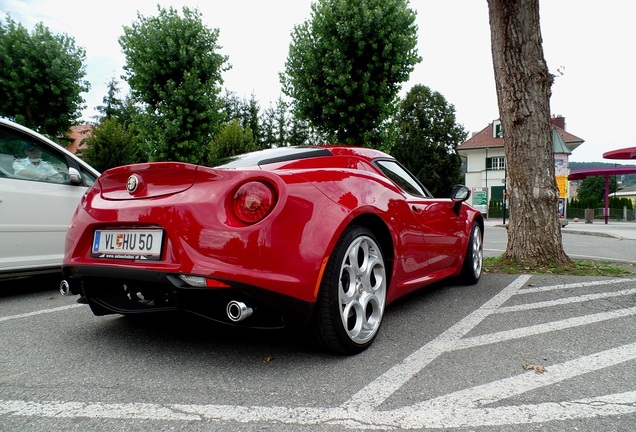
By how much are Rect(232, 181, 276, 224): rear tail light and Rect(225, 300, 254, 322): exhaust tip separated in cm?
38

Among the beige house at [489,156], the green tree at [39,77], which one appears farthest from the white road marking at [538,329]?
the beige house at [489,156]

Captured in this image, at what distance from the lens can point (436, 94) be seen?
148 feet

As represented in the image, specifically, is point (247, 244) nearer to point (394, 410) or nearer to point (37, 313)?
point (394, 410)

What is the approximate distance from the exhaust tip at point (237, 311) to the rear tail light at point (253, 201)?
1.25 ft

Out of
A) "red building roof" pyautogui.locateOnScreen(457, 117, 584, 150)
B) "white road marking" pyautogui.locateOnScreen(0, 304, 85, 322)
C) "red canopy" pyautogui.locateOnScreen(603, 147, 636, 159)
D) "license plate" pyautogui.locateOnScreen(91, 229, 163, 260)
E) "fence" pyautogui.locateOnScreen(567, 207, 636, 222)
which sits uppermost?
"red building roof" pyautogui.locateOnScreen(457, 117, 584, 150)

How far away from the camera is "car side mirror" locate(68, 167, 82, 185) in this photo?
15.0ft

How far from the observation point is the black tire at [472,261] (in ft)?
15.0

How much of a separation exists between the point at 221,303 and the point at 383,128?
16.5 metres

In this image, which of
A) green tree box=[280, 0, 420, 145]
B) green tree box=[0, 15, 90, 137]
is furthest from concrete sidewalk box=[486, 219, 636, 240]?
green tree box=[0, 15, 90, 137]

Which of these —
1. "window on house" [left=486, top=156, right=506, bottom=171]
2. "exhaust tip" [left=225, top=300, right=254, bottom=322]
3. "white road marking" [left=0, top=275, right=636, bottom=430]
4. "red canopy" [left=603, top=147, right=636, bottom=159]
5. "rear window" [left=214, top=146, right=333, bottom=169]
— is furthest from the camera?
"window on house" [left=486, top=156, right=506, bottom=171]

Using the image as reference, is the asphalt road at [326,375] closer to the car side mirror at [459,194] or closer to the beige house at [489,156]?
the car side mirror at [459,194]

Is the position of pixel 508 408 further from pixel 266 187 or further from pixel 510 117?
pixel 510 117

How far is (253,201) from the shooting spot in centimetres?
223

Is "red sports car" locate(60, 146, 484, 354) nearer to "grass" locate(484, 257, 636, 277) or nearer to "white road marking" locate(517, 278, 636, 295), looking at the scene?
"white road marking" locate(517, 278, 636, 295)
